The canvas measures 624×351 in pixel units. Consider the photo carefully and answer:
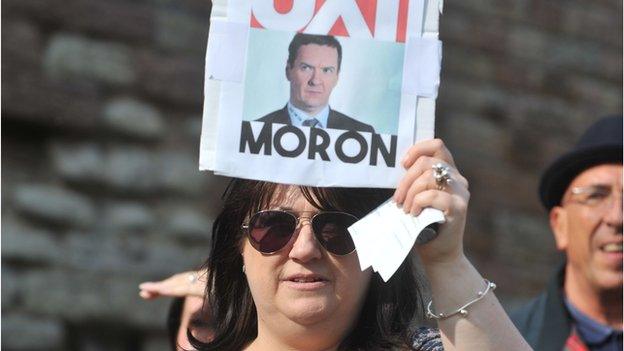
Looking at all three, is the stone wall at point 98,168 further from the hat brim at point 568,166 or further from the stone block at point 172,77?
the hat brim at point 568,166

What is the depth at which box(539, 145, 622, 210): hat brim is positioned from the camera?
162 inches

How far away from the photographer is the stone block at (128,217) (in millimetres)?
5508

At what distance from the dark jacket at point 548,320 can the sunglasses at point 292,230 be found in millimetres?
1552

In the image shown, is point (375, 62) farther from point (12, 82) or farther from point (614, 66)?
point (614, 66)

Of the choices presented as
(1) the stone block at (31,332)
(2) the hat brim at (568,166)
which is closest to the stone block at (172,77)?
Result: (1) the stone block at (31,332)

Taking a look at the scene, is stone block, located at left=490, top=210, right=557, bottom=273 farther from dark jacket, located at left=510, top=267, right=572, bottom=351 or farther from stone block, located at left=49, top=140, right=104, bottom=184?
dark jacket, located at left=510, top=267, right=572, bottom=351

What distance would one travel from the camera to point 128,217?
554 centimetres

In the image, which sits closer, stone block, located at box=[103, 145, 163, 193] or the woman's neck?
the woman's neck

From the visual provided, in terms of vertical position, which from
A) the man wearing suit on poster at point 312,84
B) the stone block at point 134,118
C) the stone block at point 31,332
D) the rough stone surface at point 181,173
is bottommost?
the stone block at point 31,332

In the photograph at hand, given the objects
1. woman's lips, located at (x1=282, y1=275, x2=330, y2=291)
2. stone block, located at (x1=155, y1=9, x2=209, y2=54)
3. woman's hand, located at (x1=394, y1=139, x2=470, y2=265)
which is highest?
stone block, located at (x1=155, y1=9, x2=209, y2=54)

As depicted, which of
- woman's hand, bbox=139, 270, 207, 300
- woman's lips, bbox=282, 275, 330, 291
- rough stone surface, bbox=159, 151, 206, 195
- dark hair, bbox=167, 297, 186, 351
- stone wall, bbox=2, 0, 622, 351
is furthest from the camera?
rough stone surface, bbox=159, 151, 206, 195

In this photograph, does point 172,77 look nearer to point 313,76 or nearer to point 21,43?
point 21,43

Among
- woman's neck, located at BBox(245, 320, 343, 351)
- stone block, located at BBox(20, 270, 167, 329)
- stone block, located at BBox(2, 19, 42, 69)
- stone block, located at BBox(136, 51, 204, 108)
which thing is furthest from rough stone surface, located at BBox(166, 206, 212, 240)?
woman's neck, located at BBox(245, 320, 343, 351)

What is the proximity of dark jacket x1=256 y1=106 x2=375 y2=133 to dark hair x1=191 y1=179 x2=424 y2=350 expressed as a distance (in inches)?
5.3
